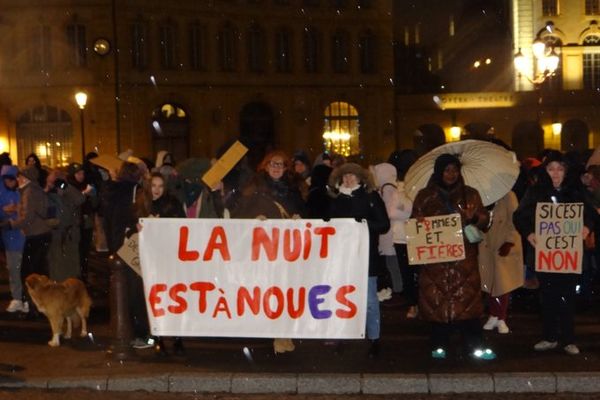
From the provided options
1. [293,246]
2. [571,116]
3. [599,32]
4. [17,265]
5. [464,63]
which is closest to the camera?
[293,246]

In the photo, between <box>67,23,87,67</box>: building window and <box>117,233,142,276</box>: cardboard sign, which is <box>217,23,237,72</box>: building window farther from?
<box>117,233,142,276</box>: cardboard sign

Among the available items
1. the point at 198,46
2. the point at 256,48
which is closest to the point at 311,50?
the point at 256,48

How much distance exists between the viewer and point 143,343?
10.6 meters

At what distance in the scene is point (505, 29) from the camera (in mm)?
66438

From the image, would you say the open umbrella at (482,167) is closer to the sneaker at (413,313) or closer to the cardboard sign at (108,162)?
the sneaker at (413,313)

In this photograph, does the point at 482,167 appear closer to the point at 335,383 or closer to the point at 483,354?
the point at 483,354

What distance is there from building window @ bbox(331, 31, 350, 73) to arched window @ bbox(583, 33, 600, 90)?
14028 mm

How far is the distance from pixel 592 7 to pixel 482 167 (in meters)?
51.4

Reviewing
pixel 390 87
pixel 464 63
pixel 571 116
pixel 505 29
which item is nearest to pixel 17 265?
pixel 390 87

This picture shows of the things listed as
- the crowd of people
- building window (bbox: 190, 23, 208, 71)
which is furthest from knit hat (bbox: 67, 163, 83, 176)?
building window (bbox: 190, 23, 208, 71)

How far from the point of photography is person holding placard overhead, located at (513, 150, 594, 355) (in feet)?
32.6

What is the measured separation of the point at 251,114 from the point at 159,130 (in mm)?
5102

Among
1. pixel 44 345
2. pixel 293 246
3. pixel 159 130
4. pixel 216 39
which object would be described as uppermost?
pixel 216 39

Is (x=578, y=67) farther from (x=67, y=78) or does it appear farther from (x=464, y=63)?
(x=67, y=78)
